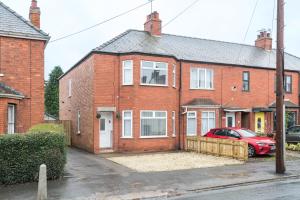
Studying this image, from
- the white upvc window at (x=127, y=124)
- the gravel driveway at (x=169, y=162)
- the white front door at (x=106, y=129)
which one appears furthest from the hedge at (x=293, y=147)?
the white front door at (x=106, y=129)

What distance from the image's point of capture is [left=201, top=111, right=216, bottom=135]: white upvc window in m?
24.6

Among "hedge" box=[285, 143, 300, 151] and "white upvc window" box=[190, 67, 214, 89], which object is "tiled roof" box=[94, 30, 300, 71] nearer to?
"white upvc window" box=[190, 67, 214, 89]

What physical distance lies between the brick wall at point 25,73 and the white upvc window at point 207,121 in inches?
454

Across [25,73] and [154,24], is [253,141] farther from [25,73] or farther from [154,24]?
[25,73]

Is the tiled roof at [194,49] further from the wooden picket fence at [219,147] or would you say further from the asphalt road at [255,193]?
the asphalt road at [255,193]

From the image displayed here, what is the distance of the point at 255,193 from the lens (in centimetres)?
1071

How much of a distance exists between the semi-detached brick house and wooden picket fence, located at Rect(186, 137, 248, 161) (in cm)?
180

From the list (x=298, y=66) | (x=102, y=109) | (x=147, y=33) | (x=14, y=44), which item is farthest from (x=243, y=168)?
(x=298, y=66)

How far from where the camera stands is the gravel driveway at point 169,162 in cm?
1551

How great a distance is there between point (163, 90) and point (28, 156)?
11.9 meters

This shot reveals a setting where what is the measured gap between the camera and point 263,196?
33.4 ft

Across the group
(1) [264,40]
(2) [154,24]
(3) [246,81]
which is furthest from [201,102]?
(1) [264,40]

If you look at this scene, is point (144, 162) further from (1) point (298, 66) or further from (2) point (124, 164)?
(1) point (298, 66)

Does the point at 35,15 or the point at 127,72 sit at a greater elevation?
the point at 35,15
